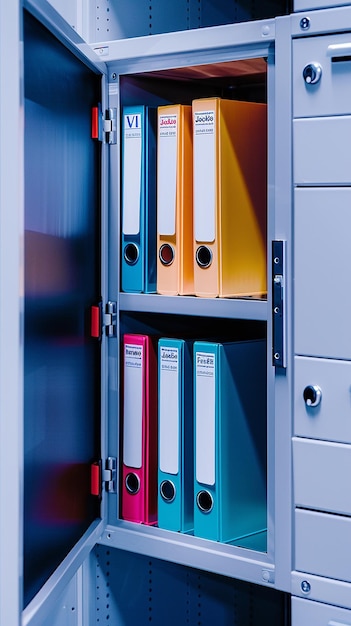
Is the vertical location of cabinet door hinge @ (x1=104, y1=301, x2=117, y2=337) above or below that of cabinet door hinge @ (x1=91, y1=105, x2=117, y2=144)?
below

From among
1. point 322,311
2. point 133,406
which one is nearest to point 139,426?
point 133,406

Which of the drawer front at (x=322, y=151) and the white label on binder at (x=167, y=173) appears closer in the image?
the drawer front at (x=322, y=151)

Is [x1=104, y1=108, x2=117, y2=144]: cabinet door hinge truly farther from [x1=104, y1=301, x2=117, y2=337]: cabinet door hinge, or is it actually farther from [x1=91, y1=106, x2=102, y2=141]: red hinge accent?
[x1=104, y1=301, x2=117, y2=337]: cabinet door hinge

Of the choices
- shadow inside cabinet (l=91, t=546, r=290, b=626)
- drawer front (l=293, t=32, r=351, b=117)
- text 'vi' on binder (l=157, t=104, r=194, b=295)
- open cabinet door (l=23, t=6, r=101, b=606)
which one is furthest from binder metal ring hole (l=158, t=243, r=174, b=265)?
shadow inside cabinet (l=91, t=546, r=290, b=626)

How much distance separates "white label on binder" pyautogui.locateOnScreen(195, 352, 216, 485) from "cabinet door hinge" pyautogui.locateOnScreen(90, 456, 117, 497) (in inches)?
6.0

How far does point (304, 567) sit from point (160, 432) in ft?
1.07

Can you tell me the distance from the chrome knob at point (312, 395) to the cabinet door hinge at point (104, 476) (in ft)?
1.26

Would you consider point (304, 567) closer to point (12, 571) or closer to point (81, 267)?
point (12, 571)

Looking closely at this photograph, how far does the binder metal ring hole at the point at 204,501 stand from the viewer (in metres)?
1.24

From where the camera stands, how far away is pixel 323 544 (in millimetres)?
1091

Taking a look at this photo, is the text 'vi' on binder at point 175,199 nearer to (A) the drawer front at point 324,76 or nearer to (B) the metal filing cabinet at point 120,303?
(B) the metal filing cabinet at point 120,303

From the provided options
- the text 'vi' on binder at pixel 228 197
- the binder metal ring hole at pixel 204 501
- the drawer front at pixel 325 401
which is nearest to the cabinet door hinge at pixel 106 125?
the text 'vi' on binder at pixel 228 197

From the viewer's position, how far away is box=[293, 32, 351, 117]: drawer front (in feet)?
3.43

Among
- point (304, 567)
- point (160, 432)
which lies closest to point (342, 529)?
point (304, 567)
